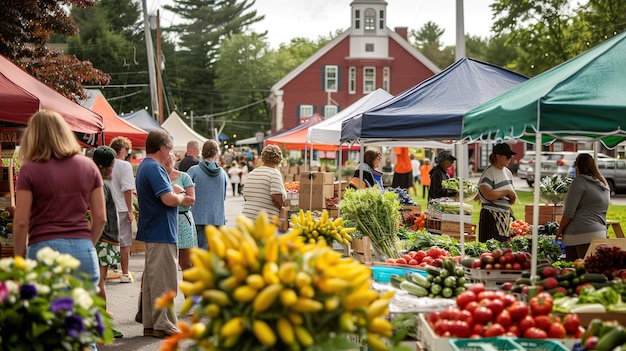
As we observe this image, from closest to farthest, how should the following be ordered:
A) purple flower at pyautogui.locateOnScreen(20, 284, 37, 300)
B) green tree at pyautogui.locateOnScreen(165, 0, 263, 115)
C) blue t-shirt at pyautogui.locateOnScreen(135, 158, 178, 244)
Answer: purple flower at pyautogui.locateOnScreen(20, 284, 37, 300) → blue t-shirt at pyautogui.locateOnScreen(135, 158, 178, 244) → green tree at pyautogui.locateOnScreen(165, 0, 263, 115)

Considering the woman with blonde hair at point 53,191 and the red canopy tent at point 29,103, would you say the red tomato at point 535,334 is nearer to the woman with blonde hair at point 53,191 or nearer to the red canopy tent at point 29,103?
the woman with blonde hair at point 53,191

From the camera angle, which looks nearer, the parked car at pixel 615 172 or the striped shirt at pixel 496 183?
the striped shirt at pixel 496 183

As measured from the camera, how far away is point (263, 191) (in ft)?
29.6

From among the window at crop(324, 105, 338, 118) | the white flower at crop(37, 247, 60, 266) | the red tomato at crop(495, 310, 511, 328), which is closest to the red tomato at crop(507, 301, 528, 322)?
the red tomato at crop(495, 310, 511, 328)

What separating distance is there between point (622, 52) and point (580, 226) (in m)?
2.83

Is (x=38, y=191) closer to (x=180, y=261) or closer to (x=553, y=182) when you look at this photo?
(x=180, y=261)

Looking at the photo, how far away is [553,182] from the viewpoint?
13.0 metres

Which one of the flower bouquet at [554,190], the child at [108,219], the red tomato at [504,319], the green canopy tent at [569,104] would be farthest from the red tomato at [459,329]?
the flower bouquet at [554,190]

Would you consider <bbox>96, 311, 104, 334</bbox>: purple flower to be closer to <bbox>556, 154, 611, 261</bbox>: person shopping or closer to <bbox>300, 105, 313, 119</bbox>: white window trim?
<bbox>556, 154, 611, 261</bbox>: person shopping

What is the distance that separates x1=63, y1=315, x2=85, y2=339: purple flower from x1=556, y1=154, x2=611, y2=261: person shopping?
6.02m

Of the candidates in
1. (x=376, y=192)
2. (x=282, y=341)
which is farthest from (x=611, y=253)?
(x=282, y=341)

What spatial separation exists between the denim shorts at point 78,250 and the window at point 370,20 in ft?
173

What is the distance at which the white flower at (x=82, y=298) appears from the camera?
13.6 feet

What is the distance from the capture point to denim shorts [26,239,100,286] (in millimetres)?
5066
